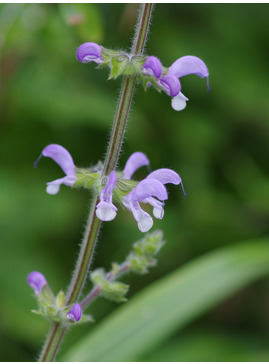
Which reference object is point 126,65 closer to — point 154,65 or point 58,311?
point 154,65

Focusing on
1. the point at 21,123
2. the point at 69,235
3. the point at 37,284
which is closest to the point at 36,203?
the point at 69,235

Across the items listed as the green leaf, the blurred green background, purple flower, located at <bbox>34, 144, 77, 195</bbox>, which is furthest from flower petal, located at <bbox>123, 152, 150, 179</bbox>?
the blurred green background

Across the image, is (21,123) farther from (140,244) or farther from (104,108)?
(140,244)

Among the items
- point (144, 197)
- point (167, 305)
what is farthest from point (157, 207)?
point (167, 305)

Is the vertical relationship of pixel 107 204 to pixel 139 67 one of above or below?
below

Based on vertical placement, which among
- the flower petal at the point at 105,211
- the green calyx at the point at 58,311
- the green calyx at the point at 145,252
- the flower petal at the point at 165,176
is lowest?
the green calyx at the point at 58,311

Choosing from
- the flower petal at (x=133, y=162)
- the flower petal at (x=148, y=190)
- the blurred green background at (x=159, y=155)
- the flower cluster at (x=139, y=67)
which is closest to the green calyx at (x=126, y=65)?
the flower cluster at (x=139, y=67)

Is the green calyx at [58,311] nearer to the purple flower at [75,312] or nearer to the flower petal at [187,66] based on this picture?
the purple flower at [75,312]
